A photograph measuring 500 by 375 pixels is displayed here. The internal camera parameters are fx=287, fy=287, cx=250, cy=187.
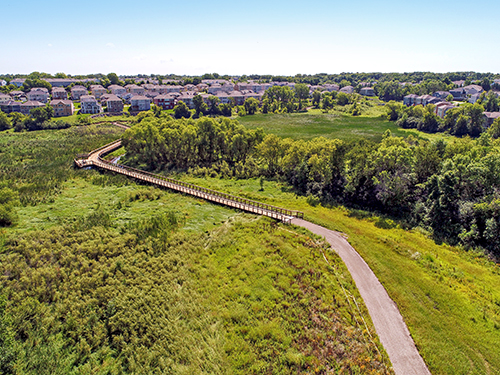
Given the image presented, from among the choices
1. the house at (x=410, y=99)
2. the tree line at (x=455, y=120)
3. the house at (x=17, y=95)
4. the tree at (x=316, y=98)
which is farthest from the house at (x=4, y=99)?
the house at (x=410, y=99)

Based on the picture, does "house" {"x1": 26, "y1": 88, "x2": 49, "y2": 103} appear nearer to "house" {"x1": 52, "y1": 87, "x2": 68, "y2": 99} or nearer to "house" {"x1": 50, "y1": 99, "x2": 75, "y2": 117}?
"house" {"x1": 52, "y1": 87, "x2": 68, "y2": 99}

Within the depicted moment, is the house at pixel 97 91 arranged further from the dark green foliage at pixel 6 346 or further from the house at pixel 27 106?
the dark green foliage at pixel 6 346

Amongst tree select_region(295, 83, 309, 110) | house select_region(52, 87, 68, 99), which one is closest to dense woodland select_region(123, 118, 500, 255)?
house select_region(52, 87, 68, 99)

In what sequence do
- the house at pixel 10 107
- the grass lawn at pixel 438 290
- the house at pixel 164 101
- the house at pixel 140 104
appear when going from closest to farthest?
the grass lawn at pixel 438 290
the house at pixel 10 107
the house at pixel 140 104
the house at pixel 164 101

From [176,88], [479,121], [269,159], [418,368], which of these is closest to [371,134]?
[479,121]

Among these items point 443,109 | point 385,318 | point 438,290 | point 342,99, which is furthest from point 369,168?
point 342,99

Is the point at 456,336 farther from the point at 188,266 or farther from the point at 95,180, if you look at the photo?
the point at 95,180
